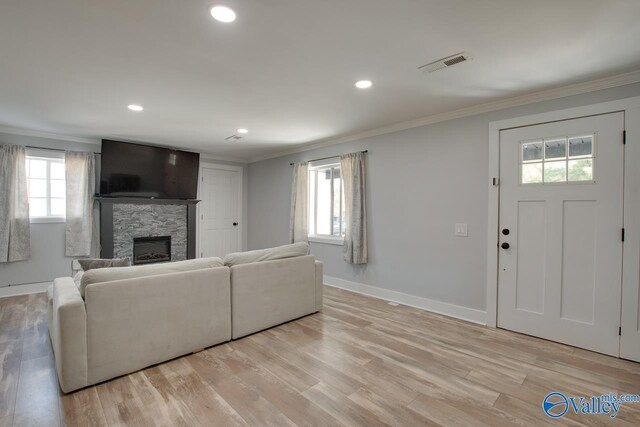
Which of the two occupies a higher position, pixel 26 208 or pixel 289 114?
pixel 289 114

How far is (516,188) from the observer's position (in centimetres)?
306

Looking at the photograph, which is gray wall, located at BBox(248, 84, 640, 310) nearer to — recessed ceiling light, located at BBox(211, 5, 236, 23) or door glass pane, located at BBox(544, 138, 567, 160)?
door glass pane, located at BBox(544, 138, 567, 160)

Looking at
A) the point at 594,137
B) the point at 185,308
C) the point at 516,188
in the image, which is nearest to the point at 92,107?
the point at 185,308

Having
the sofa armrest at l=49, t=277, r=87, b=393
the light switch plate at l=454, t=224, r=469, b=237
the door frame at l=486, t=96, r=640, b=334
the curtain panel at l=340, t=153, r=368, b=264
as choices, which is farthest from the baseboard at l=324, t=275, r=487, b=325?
the sofa armrest at l=49, t=277, r=87, b=393

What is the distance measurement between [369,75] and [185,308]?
259 cm

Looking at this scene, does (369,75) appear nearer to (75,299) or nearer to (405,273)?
(405,273)

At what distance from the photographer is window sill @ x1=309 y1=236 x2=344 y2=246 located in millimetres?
4884

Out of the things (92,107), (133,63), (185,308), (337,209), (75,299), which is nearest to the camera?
(75,299)

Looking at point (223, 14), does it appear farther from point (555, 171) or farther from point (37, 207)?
point (37, 207)

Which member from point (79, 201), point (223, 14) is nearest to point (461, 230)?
point (223, 14)

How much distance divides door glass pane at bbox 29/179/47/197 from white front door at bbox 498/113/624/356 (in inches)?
252

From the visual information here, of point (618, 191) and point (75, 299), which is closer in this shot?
point (75, 299)

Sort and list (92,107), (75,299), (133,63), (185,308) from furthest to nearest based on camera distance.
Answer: (92,107), (185,308), (133,63), (75,299)

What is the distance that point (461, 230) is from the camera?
346cm
